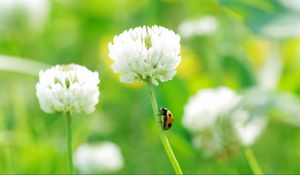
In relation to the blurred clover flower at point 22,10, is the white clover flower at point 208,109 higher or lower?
lower

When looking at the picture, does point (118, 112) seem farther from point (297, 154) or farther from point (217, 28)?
point (297, 154)

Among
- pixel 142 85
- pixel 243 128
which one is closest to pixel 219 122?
pixel 243 128

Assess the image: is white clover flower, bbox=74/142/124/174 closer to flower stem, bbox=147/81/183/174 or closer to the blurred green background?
the blurred green background

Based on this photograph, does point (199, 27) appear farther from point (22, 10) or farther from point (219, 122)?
point (219, 122)

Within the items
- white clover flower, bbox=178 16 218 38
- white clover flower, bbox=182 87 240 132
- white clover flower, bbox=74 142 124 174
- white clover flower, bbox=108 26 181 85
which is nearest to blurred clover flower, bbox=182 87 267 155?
white clover flower, bbox=182 87 240 132

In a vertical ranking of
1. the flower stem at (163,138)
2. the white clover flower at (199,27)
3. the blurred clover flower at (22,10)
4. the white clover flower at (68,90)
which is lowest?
the flower stem at (163,138)

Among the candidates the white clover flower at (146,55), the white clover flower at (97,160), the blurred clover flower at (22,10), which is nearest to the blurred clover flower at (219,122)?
the white clover flower at (97,160)

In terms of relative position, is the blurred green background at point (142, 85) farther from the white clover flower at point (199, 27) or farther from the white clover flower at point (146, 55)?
the white clover flower at point (146, 55)
